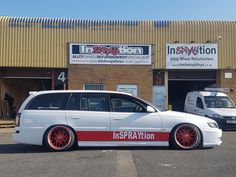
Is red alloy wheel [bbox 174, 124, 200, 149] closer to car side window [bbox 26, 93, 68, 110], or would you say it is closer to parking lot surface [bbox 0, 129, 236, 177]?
parking lot surface [bbox 0, 129, 236, 177]

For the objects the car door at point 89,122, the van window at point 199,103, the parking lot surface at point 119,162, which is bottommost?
the parking lot surface at point 119,162

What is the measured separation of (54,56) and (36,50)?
1.15 meters

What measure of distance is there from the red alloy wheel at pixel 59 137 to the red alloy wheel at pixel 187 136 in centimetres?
270

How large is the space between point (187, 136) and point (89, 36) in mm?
17776

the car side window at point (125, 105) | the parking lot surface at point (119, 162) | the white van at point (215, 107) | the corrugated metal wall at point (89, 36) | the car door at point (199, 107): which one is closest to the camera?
the parking lot surface at point (119, 162)

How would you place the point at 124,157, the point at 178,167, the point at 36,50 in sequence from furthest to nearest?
1. the point at 36,50
2. the point at 124,157
3. the point at 178,167

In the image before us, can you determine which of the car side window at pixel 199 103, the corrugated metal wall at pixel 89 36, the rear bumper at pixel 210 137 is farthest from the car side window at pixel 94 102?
the corrugated metal wall at pixel 89 36

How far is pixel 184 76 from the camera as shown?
97.8ft

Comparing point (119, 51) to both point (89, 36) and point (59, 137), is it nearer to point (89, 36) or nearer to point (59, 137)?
point (89, 36)

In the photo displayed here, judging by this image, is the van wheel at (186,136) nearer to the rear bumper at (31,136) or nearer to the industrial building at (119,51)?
the rear bumper at (31,136)

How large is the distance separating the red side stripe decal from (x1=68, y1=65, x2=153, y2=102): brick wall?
55.7 ft

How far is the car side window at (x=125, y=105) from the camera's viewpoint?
1188 cm

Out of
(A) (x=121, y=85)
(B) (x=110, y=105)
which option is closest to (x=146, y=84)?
(A) (x=121, y=85)

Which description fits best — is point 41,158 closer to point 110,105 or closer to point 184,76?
point 110,105
